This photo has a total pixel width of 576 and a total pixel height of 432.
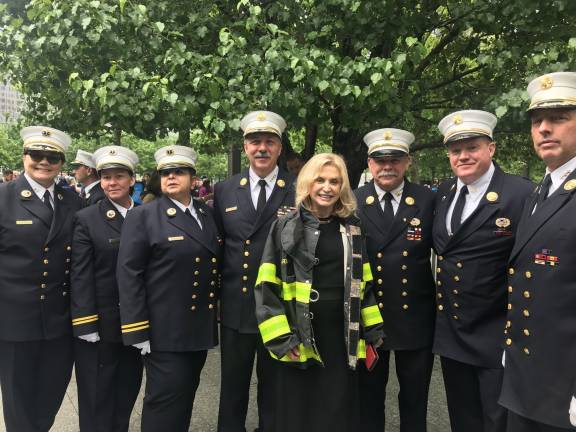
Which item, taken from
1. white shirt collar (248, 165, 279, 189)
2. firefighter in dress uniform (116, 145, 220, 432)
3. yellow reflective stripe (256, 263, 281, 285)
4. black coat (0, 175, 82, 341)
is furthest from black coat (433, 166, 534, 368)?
black coat (0, 175, 82, 341)

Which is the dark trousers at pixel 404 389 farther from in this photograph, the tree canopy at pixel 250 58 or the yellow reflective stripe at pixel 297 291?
the tree canopy at pixel 250 58

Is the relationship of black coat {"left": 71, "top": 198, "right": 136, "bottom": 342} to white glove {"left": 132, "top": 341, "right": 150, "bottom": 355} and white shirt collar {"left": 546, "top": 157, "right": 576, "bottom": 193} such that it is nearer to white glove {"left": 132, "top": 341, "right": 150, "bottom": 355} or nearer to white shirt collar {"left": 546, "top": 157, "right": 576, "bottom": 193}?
white glove {"left": 132, "top": 341, "right": 150, "bottom": 355}

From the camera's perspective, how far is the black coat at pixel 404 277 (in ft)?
11.1

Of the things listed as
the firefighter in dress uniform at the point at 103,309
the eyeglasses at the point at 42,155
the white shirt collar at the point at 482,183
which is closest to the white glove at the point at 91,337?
the firefighter in dress uniform at the point at 103,309

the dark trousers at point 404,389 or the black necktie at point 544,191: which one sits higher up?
the black necktie at point 544,191

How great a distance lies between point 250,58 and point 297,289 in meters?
2.34

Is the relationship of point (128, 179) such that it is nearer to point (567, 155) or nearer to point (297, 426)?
point (297, 426)

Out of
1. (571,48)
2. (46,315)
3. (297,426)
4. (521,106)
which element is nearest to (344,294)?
(297,426)

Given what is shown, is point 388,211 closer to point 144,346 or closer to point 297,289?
point 297,289

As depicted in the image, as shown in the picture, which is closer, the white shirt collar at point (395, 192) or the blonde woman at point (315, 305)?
the blonde woman at point (315, 305)

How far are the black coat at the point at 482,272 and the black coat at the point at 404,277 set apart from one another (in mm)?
265

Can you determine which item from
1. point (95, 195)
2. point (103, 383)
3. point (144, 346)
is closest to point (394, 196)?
point (144, 346)

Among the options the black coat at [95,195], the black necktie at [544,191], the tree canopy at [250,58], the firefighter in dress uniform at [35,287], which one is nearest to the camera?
the black necktie at [544,191]

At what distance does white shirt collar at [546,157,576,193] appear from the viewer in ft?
8.21
